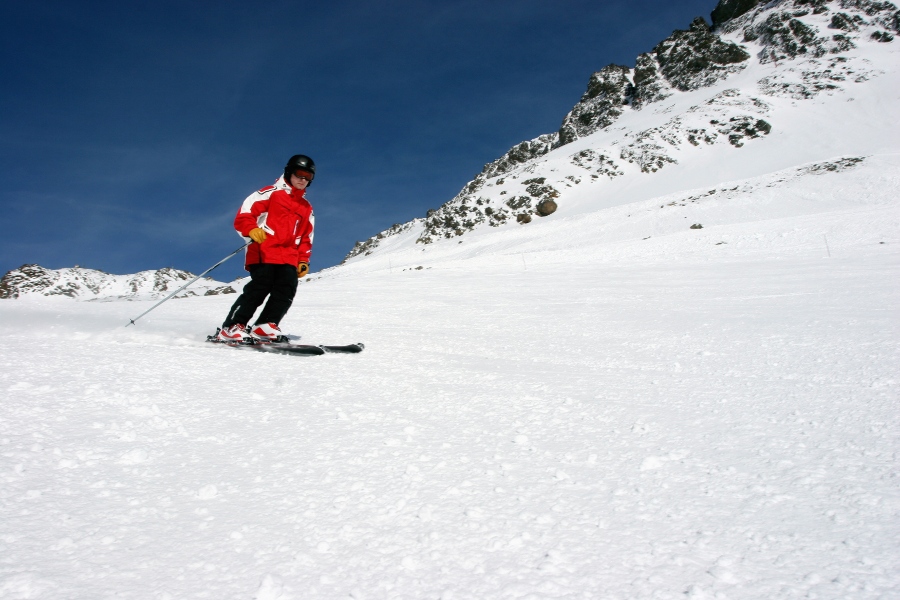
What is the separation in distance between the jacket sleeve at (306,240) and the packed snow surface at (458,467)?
4.20ft

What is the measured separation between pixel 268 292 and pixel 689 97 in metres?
84.4

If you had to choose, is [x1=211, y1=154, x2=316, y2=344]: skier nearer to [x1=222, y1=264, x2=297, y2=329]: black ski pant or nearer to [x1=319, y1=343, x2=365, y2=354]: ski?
[x1=222, y1=264, x2=297, y2=329]: black ski pant

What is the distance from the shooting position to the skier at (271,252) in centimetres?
482

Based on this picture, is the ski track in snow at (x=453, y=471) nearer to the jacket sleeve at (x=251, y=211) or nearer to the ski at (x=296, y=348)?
the ski at (x=296, y=348)

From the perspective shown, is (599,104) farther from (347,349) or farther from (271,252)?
(347,349)

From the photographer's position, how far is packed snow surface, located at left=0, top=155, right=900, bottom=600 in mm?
1327

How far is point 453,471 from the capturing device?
6.44ft

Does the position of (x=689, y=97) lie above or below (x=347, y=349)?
above

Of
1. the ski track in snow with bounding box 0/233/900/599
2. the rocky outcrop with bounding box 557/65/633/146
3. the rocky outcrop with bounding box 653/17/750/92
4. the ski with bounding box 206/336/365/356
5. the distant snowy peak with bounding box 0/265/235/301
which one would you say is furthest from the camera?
the distant snowy peak with bounding box 0/265/235/301

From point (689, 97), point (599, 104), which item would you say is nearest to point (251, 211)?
point (689, 97)

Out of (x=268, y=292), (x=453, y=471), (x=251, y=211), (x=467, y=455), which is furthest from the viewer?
(x=268, y=292)

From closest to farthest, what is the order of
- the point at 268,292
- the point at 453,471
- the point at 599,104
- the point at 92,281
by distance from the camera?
1. the point at 453,471
2. the point at 268,292
3. the point at 599,104
4. the point at 92,281

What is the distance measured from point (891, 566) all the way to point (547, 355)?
3088mm

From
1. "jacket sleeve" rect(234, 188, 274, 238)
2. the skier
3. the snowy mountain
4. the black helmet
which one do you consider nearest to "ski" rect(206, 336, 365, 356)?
the skier
